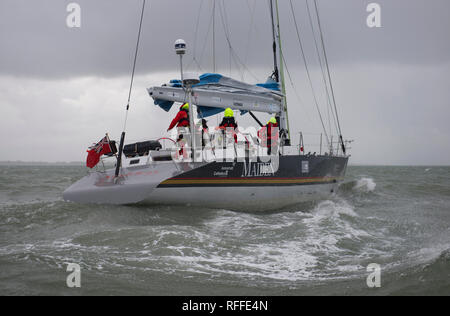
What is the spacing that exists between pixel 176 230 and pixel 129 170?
106 inches

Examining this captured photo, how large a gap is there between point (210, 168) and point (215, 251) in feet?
10.5

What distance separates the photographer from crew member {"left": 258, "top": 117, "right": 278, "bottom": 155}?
33.0ft

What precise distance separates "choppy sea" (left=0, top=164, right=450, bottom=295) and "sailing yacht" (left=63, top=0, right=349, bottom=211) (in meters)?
0.35

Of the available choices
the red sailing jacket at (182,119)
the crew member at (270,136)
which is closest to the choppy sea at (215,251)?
the crew member at (270,136)

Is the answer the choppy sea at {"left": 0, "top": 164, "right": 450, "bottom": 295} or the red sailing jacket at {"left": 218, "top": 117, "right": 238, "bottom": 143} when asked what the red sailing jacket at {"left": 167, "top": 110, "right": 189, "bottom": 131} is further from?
the choppy sea at {"left": 0, "top": 164, "right": 450, "bottom": 295}

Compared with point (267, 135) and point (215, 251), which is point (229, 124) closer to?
point (267, 135)

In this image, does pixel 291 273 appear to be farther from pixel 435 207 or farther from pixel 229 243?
pixel 435 207

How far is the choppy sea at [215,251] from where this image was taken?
3908mm

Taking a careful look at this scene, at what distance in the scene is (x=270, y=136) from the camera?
10281 mm

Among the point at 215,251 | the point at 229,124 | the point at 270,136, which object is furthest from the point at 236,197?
the point at 215,251

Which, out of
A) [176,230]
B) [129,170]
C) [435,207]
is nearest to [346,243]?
[176,230]

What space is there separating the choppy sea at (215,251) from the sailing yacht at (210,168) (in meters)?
0.35

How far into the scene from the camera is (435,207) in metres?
11.4

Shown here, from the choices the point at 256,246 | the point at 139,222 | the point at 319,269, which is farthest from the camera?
the point at 139,222
